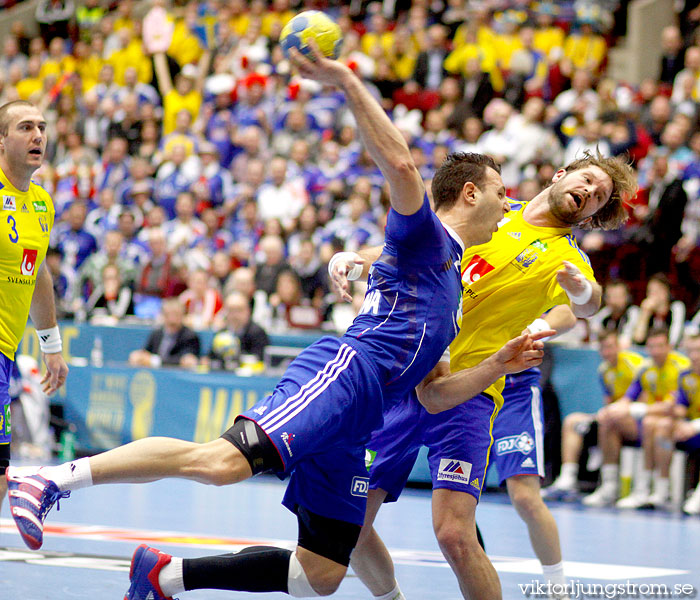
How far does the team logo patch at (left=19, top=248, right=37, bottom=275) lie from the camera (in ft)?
19.1

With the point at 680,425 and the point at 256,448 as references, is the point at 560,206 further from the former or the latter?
the point at 680,425

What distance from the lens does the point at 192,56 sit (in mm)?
20984

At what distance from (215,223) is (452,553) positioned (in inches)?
482

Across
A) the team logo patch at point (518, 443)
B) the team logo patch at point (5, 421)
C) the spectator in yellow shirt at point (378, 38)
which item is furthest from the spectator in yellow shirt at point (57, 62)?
the team logo patch at point (518, 443)

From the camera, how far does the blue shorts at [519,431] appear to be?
20.3 ft

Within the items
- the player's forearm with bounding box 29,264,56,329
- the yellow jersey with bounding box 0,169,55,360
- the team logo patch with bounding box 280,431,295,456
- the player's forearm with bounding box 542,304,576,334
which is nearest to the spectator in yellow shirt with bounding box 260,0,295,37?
the player's forearm with bounding box 29,264,56,329

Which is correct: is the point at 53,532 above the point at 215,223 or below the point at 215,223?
below

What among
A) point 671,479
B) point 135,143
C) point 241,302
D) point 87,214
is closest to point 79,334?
point 241,302

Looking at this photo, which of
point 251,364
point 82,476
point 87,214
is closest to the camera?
point 82,476

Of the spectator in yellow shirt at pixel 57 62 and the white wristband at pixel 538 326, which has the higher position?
the spectator in yellow shirt at pixel 57 62

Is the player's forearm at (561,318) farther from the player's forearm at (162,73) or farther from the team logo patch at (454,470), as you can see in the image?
the player's forearm at (162,73)

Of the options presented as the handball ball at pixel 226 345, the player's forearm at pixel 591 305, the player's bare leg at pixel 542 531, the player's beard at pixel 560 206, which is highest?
the player's beard at pixel 560 206

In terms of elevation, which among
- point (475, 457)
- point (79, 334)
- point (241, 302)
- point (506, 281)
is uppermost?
point (506, 281)

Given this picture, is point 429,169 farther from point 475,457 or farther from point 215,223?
point 475,457
